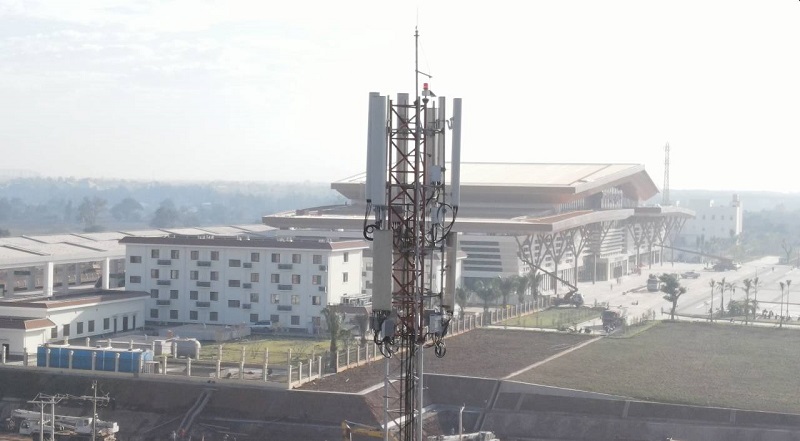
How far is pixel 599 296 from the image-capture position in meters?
53.8

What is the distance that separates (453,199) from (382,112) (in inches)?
46.3

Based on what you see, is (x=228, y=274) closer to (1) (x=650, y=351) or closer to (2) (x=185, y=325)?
(2) (x=185, y=325)

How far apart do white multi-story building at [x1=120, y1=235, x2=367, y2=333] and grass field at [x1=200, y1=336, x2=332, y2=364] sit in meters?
2.30

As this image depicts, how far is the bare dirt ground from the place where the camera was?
2895 cm

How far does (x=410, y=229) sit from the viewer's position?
12930 millimetres

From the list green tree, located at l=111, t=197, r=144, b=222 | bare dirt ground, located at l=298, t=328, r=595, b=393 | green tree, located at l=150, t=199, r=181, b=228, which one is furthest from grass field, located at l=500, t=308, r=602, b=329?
green tree, located at l=111, t=197, r=144, b=222

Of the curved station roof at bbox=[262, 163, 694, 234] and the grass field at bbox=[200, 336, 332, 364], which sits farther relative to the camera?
the curved station roof at bbox=[262, 163, 694, 234]

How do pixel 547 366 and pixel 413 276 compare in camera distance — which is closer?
pixel 413 276

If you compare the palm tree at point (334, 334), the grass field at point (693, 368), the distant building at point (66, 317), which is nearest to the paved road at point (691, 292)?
the grass field at point (693, 368)

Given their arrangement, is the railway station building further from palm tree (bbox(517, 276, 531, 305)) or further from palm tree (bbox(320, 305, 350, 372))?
palm tree (bbox(320, 305, 350, 372))

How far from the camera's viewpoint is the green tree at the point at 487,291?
44.0 m

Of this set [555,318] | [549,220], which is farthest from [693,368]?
[549,220]

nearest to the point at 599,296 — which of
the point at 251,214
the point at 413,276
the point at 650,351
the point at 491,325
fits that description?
the point at 491,325

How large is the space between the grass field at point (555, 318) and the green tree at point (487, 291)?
129cm
